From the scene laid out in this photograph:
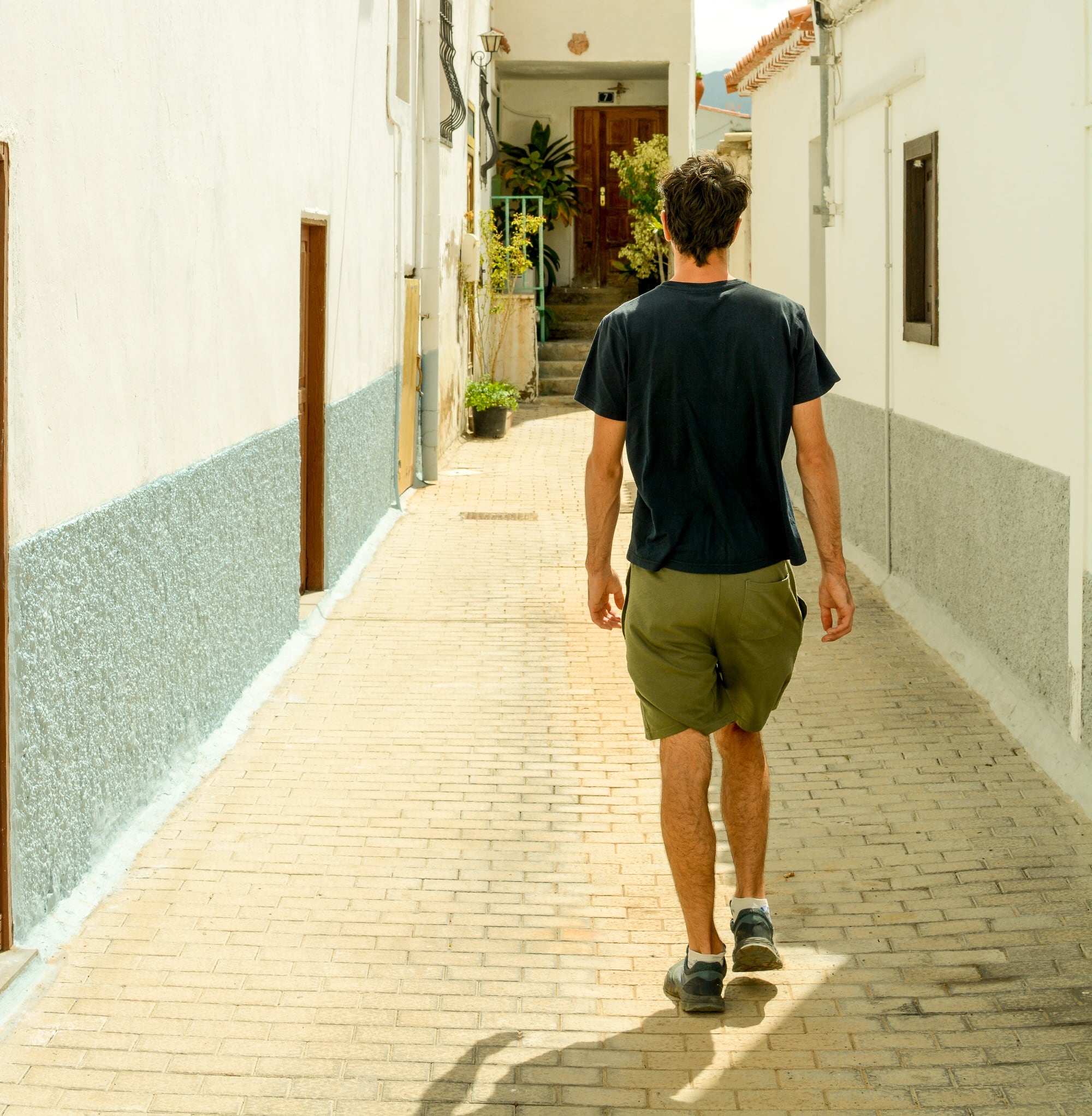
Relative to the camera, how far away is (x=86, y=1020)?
3.52 meters

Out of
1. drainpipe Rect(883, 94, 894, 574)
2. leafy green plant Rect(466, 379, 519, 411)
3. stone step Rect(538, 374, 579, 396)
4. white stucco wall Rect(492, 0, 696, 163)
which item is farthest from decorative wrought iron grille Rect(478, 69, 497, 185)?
drainpipe Rect(883, 94, 894, 574)

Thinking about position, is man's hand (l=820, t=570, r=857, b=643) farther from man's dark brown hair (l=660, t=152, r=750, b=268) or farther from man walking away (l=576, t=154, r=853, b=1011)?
man's dark brown hair (l=660, t=152, r=750, b=268)

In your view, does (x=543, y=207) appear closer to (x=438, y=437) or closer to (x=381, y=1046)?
(x=438, y=437)

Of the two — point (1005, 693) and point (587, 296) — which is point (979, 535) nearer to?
point (1005, 693)

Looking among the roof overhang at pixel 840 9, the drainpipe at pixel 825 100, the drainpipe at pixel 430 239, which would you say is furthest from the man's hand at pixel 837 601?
the drainpipe at pixel 430 239

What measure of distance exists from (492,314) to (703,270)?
573 inches

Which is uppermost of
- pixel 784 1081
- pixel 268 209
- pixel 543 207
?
pixel 543 207

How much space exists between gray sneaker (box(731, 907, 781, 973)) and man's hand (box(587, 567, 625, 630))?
783mm

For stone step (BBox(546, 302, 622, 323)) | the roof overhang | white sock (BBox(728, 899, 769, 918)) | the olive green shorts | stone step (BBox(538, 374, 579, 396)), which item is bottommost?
white sock (BBox(728, 899, 769, 918))

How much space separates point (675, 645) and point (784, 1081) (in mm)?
987

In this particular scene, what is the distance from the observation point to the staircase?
1916 cm

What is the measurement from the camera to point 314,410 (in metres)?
8.13

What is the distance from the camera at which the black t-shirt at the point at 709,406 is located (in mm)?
3447

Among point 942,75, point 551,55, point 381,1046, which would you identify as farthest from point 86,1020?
point 551,55
